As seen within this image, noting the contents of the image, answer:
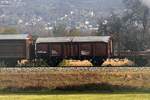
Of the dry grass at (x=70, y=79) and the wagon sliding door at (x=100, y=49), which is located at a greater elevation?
the dry grass at (x=70, y=79)

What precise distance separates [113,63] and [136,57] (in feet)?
9.00

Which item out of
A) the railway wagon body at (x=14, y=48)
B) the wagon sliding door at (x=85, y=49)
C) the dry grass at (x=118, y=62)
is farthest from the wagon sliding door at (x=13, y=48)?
the dry grass at (x=118, y=62)

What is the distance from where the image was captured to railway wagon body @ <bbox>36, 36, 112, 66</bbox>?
4350 cm

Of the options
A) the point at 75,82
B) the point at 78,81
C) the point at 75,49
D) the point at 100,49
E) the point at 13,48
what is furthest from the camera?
the point at 75,49

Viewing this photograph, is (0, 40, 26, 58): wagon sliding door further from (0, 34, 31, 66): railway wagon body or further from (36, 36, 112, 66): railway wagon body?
(36, 36, 112, 66): railway wagon body

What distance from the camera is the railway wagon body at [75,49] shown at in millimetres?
43500

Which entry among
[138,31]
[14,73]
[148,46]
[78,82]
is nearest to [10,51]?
[14,73]

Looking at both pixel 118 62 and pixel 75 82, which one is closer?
pixel 75 82

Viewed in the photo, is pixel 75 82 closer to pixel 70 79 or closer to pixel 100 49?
pixel 70 79

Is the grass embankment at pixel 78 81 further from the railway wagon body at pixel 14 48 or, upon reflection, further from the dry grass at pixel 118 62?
the railway wagon body at pixel 14 48

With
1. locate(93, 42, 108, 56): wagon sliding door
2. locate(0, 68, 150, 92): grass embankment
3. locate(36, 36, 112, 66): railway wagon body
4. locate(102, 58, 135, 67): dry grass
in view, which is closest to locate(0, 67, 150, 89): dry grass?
locate(0, 68, 150, 92): grass embankment

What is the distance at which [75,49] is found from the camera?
145 feet

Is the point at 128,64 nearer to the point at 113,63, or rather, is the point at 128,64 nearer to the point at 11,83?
the point at 113,63

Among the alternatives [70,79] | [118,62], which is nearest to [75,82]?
[70,79]
